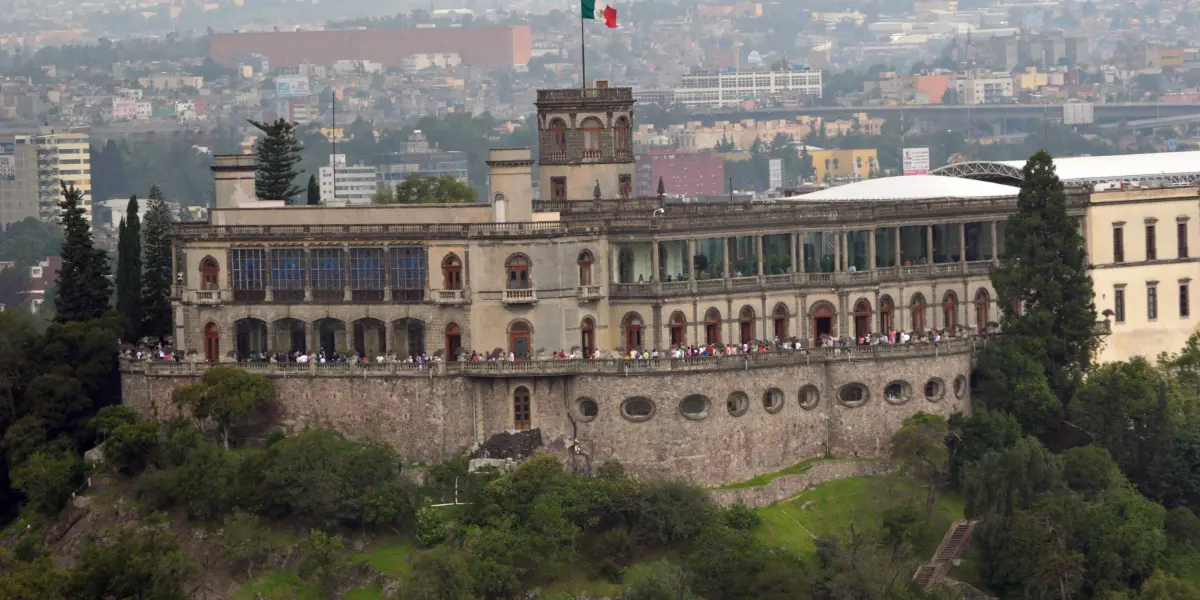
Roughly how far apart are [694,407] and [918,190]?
64.4ft

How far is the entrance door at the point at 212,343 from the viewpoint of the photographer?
103m

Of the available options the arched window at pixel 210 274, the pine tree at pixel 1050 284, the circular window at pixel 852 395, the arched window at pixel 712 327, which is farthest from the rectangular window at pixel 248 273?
the pine tree at pixel 1050 284

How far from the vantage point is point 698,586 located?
93625mm

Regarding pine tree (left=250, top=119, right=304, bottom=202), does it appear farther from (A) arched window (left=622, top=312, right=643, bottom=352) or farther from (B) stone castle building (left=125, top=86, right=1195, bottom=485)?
(A) arched window (left=622, top=312, right=643, bottom=352)

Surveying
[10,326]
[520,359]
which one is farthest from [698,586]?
[10,326]

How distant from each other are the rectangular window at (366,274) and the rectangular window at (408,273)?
444 mm

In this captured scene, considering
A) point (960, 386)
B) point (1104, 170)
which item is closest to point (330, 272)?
point (960, 386)

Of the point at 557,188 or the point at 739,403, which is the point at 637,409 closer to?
the point at 739,403

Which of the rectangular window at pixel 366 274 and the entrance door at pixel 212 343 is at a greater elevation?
the rectangular window at pixel 366 274

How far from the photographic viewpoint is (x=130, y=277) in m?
110

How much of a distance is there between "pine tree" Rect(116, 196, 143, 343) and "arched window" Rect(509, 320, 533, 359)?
51.4 feet

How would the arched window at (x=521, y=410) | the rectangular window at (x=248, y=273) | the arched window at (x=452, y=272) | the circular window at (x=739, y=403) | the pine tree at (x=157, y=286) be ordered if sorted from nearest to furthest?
the arched window at (x=521, y=410) → the arched window at (x=452, y=272) → the circular window at (x=739, y=403) → the rectangular window at (x=248, y=273) → the pine tree at (x=157, y=286)

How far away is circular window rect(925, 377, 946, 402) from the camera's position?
344 feet

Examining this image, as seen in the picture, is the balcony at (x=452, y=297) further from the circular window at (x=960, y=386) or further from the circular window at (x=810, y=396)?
the circular window at (x=960, y=386)
